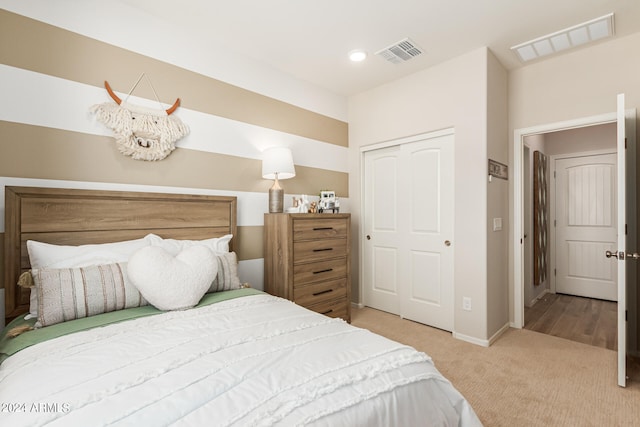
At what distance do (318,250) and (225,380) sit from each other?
197cm

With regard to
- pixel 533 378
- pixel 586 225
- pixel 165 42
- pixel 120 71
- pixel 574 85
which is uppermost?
pixel 165 42

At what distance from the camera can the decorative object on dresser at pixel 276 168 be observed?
8.79 ft

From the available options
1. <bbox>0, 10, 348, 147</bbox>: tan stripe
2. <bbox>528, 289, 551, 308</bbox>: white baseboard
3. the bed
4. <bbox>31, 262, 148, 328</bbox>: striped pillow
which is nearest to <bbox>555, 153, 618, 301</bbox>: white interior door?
<bbox>528, 289, 551, 308</bbox>: white baseboard

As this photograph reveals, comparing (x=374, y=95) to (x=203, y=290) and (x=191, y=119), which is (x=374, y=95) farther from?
(x=203, y=290)

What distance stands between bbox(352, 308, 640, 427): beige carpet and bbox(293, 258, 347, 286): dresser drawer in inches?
27.7

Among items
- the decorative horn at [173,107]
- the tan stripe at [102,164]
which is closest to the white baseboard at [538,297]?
the tan stripe at [102,164]

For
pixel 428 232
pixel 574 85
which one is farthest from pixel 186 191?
pixel 574 85

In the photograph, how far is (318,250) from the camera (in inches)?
114

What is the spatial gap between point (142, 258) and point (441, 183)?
2.64 meters

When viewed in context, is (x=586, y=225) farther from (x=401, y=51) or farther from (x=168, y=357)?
(x=168, y=357)

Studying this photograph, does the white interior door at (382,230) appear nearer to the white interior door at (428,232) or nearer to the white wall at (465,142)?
the white interior door at (428,232)

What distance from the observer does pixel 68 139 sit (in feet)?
6.17

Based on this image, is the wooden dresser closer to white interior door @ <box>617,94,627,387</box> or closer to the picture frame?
the picture frame

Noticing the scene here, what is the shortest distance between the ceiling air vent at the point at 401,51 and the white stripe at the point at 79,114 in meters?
1.33
